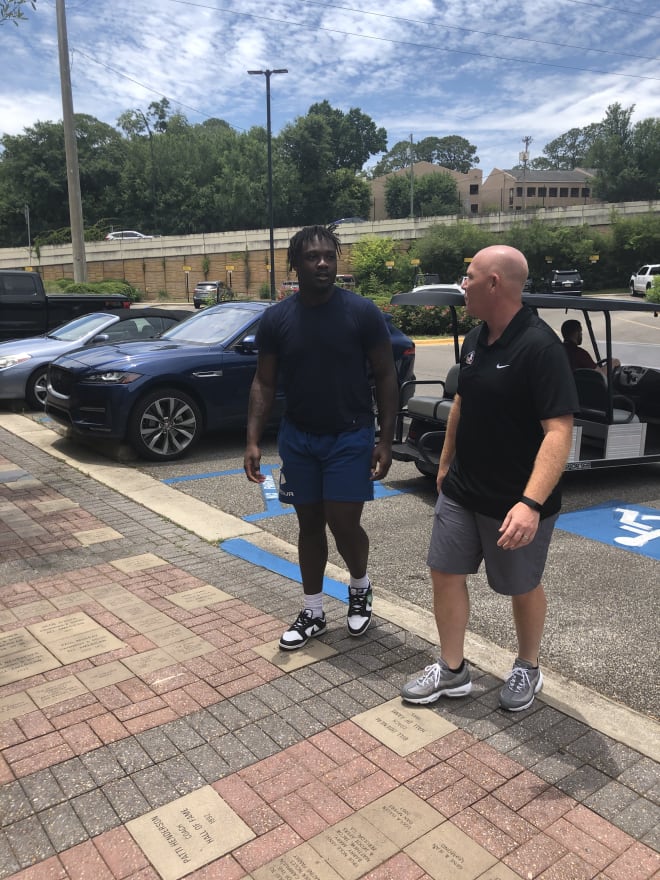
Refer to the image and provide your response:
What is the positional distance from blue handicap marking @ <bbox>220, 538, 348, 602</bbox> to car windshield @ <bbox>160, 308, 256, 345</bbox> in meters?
3.50

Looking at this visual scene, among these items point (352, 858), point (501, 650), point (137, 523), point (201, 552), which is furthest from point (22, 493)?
point (352, 858)

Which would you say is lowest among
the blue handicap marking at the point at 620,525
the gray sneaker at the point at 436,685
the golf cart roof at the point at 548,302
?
the blue handicap marking at the point at 620,525

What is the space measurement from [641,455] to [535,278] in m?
48.9

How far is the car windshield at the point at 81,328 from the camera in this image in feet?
33.8

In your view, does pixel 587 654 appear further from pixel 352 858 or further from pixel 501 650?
pixel 352 858

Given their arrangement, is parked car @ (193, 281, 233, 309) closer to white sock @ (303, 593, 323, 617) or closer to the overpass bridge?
the overpass bridge

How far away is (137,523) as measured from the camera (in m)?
5.53

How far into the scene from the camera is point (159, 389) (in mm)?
7387

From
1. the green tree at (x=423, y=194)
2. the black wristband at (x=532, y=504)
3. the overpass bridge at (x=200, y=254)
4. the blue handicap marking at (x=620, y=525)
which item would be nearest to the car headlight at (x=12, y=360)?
the blue handicap marking at (x=620, y=525)

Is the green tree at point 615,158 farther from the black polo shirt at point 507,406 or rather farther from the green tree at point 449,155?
the black polo shirt at point 507,406

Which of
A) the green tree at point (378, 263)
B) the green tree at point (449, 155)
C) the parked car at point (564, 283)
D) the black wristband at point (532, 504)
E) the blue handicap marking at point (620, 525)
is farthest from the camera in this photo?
the green tree at point (449, 155)

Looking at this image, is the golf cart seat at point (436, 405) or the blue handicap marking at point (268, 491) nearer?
the blue handicap marking at point (268, 491)

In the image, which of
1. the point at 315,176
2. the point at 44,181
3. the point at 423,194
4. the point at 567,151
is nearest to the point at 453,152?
the point at 567,151

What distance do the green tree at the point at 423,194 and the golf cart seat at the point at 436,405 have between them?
329ft
